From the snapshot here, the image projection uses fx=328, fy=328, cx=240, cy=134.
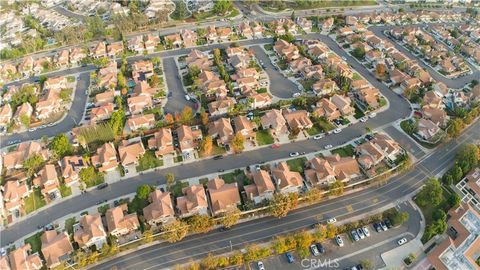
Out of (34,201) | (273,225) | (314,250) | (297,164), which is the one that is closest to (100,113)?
(34,201)

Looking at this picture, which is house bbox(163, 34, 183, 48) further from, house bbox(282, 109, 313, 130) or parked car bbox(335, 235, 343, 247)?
parked car bbox(335, 235, 343, 247)

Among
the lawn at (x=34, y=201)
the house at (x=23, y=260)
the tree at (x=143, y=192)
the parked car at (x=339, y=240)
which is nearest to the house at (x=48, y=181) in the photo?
the lawn at (x=34, y=201)

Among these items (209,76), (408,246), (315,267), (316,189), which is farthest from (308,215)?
(209,76)

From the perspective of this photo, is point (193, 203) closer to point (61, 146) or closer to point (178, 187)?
point (178, 187)

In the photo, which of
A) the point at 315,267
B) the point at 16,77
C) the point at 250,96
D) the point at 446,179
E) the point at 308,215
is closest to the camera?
the point at 315,267

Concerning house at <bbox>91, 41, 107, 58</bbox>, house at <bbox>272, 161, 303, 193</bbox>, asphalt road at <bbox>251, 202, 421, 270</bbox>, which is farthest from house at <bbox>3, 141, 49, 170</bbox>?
asphalt road at <bbox>251, 202, 421, 270</bbox>

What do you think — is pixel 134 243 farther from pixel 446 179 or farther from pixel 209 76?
pixel 446 179

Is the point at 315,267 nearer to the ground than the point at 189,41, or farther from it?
nearer to the ground

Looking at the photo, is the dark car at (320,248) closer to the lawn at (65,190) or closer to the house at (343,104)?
the house at (343,104)
